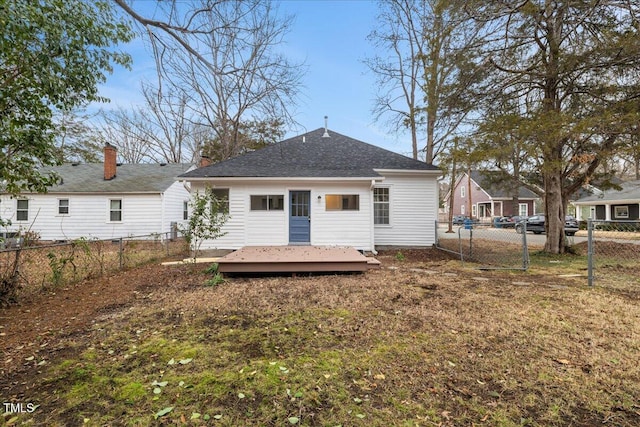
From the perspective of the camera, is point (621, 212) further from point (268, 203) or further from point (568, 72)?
point (268, 203)

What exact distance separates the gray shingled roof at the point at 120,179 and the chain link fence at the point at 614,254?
1619 centimetres

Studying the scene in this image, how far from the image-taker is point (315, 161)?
11.5 metres

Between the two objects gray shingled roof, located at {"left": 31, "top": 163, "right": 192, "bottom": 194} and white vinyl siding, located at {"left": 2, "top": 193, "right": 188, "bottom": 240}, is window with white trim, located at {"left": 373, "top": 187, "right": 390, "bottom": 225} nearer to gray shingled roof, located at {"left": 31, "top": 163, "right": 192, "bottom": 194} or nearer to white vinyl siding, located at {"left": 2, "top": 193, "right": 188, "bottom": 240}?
gray shingled roof, located at {"left": 31, "top": 163, "right": 192, "bottom": 194}

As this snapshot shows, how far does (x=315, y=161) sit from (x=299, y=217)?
2.62m

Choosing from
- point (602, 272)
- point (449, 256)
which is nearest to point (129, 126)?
point (449, 256)

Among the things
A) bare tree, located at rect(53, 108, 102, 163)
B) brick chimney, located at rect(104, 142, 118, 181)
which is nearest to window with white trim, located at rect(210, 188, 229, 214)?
brick chimney, located at rect(104, 142, 118, 181)

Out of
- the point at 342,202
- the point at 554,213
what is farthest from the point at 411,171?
the point at 554,213

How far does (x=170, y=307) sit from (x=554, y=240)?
11594mm

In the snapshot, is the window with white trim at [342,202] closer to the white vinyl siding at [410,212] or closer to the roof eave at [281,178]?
the roof eave at [281,178]

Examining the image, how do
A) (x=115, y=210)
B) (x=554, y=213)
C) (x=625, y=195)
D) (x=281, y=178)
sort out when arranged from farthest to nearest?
1. (x=625, y=195)
2. (x=115, y=210)
3. (x=554, y=213)
4. (x=281, y=178)

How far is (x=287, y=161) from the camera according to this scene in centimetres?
1129

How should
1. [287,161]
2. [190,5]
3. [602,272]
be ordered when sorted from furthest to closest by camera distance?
[287,161] < [602,272] < [190,5]

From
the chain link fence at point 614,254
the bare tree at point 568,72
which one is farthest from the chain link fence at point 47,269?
the bare tree at point 568,72

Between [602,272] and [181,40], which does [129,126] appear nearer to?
[181,40]
